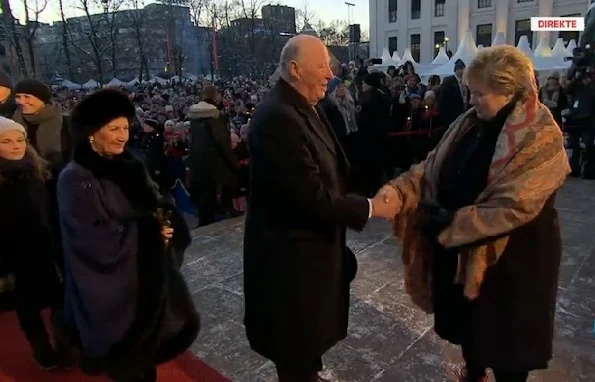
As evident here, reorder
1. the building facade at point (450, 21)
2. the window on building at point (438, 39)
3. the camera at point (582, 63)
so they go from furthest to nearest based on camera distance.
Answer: the window on building at point (438, 39)
the building facade at point (450, 21)
the camera at point (582, 63)

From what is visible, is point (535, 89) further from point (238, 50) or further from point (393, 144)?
point (238, 50)

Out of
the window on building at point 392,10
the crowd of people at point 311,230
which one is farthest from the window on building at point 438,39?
the crowd of people at point 311,230

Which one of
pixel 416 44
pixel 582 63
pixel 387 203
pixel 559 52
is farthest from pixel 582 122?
pixel 416 44

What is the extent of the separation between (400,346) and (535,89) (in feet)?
5.98

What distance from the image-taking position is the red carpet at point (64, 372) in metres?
3.01

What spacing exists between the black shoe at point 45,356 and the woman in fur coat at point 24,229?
0.74 feet

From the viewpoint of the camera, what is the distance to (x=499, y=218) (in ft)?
6.28

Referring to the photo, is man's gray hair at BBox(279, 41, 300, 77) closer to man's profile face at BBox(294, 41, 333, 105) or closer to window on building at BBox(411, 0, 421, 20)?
man's profile face at BBox(294, 41, 333, 105)

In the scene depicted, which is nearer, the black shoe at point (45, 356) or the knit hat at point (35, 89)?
the black shoe at point (45, 356)

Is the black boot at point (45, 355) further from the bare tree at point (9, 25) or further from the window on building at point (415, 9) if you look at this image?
the window on building at point (415, 9)

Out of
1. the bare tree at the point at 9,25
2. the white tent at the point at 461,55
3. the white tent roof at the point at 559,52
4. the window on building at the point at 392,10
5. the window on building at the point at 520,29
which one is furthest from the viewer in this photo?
the window on building at the point at 392,10

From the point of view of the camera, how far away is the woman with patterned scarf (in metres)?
1.92

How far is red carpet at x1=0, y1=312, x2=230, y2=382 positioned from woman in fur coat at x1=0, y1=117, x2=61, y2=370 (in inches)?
16.3

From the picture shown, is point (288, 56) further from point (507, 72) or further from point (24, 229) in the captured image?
point (24, 229)
